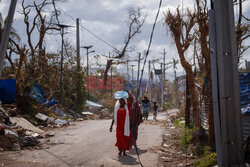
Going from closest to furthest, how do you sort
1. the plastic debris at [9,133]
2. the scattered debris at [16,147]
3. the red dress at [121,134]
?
the red dress at [121,134] < the scattered debris at [16,147] < the plastic debris at [9,133]

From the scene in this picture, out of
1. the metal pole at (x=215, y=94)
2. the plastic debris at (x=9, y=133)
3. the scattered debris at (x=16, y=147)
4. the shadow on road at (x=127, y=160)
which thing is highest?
the metal pole at (x=215, y=94)

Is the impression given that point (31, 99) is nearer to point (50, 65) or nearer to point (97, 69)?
point (50, 65)

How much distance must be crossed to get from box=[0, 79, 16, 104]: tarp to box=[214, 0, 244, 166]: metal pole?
12687 mm

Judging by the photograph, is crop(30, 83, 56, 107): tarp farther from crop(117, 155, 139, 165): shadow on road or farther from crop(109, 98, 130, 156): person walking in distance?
crop(117, 155, 139, 165): shadow on road

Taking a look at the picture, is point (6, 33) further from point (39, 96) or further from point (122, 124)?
point (39, 96)

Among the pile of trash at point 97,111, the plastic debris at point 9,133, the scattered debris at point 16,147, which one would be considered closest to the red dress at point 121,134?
the scattered debris at point 16,147

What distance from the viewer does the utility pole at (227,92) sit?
4.38 metres

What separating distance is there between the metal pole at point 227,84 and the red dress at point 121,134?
12.4 ft

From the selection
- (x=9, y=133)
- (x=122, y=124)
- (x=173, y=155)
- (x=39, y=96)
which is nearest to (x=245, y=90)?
(x=173, y=155)

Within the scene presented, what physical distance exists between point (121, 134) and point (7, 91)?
9.04m

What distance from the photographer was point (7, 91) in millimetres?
14828

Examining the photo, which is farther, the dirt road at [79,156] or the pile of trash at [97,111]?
the pile of trash at [97,111]

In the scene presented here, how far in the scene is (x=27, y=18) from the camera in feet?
80.1

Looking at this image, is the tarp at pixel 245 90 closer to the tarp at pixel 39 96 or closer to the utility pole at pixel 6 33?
the utility pole at pixel 6 33
